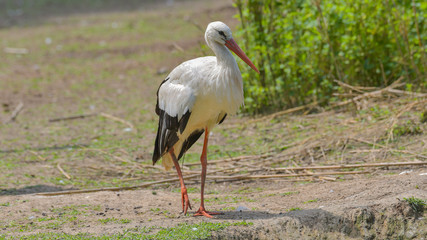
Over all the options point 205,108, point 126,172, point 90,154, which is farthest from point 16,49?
point 205,108

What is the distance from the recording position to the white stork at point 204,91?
4305 millimetres

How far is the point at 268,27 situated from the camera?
7363mm

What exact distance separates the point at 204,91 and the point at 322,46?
3.23 meters

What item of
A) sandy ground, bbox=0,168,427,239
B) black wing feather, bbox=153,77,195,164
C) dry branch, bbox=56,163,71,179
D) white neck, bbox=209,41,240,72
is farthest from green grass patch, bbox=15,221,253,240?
dry branch, bbox=56,163,71,179

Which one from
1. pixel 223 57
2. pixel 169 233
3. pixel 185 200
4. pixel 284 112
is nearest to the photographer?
pixel 169 233

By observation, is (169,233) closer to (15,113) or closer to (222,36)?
(222,36)

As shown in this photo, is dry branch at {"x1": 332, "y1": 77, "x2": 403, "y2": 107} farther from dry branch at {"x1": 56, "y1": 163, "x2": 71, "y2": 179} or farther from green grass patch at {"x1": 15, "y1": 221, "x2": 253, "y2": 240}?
dry branch at {"x1": 56, "y1": 163, "x2": 71, "y2": 179}

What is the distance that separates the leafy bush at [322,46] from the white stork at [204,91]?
2716mm

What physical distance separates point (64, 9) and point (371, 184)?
14.2 m

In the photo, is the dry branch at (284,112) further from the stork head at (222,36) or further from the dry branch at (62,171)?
the stork head at (222,36)

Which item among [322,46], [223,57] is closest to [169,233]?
[223,57]

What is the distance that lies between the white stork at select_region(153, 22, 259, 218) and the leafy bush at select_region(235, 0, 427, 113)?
2.72 metres

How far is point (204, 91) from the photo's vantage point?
4348 mm

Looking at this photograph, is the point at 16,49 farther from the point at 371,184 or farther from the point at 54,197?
the point at 371,184
